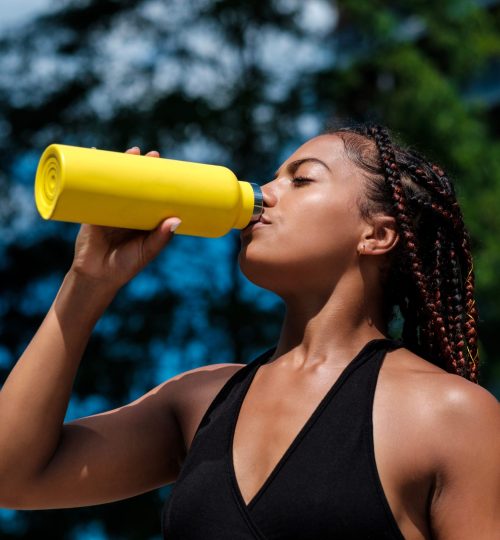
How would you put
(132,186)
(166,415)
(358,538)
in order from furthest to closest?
(166,415), (132,186), (358,538)

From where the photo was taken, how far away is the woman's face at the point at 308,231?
272 cm

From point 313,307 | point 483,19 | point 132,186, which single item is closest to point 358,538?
point 313,307

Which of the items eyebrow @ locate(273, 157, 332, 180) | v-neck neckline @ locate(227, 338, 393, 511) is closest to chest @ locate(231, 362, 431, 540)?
v-neck neckline @ locate(227, 338, 393, 511)

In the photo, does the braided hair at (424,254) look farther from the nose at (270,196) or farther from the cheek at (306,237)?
the nose at (270,196)

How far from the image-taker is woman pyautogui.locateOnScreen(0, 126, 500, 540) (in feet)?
7.75

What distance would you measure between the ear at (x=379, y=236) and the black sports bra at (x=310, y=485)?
0.27 meters

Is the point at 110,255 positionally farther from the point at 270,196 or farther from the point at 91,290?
the point at 270,196

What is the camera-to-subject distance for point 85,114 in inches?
581

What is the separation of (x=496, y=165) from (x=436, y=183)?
1200 centimetres

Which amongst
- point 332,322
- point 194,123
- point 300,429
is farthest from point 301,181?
point 194,123

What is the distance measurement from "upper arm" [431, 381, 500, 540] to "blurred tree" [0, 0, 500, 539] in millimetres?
11145

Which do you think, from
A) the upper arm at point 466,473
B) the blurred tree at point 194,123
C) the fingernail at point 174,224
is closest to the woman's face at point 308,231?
the fingernail at point 174,224

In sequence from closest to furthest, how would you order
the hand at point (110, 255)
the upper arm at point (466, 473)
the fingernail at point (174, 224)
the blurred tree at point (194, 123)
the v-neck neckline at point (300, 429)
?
the upper arm at point (466, 473)
the v-neck neckline at point (300, 429)
the fingernail at point (174, 224)
the hand at point (110, 255)
the blurred tree at point (194, 123)

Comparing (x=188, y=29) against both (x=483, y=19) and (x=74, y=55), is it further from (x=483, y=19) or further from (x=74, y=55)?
(x=483, y=19)
